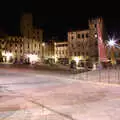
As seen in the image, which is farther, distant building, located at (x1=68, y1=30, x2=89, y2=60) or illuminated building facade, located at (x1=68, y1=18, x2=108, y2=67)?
distant building, located at (x1=68, y1=30, x2=89, y2=60)

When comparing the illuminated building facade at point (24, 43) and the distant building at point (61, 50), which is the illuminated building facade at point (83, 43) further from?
the illuminated building facade at point (24, 43)

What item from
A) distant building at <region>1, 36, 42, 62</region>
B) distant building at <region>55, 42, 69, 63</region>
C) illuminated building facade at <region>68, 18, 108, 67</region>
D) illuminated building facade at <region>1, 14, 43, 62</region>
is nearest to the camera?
illuminated building facade at <region>68, 18, 108, 67</region>

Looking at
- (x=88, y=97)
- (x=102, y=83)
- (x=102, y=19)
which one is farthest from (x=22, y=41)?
(x=88, y=97)

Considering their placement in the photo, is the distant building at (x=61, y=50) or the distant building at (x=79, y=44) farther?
the distant building at (x=61, y=50)

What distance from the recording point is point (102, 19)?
67.4 meters

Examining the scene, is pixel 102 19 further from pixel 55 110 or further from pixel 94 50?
pixel 55 110

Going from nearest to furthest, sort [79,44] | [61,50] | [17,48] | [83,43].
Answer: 1. [83,43]
2. [79,44]
3. [17,48]
4. [61,50]

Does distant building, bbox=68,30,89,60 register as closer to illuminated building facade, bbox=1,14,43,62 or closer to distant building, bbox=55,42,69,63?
distant building, bbox=55,42,69,63

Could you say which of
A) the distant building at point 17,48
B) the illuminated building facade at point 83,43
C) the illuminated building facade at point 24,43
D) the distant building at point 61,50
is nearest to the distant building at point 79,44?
the illuminated building facade at point 83,43

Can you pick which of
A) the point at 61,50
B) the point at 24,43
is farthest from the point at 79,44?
the point at 24,43

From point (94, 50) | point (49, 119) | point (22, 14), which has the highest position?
point (22, 14)

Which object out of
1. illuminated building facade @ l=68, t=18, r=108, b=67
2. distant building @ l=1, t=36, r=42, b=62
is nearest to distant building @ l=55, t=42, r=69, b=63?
illuminated building facade @ l=68, t=18, r=108, b=67

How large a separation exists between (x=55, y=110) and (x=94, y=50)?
178ft

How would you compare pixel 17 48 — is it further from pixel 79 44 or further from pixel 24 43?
pixel 79 44
